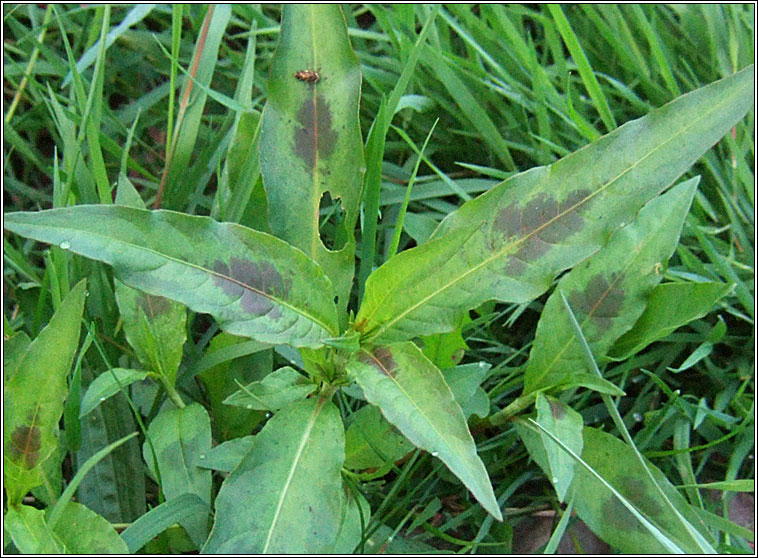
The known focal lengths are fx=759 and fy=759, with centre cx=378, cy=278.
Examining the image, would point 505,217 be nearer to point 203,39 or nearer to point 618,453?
point 618,453

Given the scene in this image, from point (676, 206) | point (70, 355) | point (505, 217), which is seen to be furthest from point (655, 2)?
point (70, 355)

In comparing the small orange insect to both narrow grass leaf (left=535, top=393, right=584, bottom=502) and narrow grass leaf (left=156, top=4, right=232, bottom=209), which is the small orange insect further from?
narrow grass leaf (left=535, top=393, right=584, bottom=502)

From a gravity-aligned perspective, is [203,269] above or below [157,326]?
above

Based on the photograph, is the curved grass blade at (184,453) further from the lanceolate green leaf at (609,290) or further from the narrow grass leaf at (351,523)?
the lanceolate green leaf at (609,290)

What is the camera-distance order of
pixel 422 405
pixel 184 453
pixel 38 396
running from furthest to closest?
pixel 184 453 → pixel 38 396 → pixel 422 405

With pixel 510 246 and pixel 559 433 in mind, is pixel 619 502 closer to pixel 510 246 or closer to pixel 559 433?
pixel 559 433

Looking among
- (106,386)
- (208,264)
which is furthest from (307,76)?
(106,386)

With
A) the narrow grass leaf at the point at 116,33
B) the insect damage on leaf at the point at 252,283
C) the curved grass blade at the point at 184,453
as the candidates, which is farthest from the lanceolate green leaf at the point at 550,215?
the narrow grass leaf at the point at 116,33
